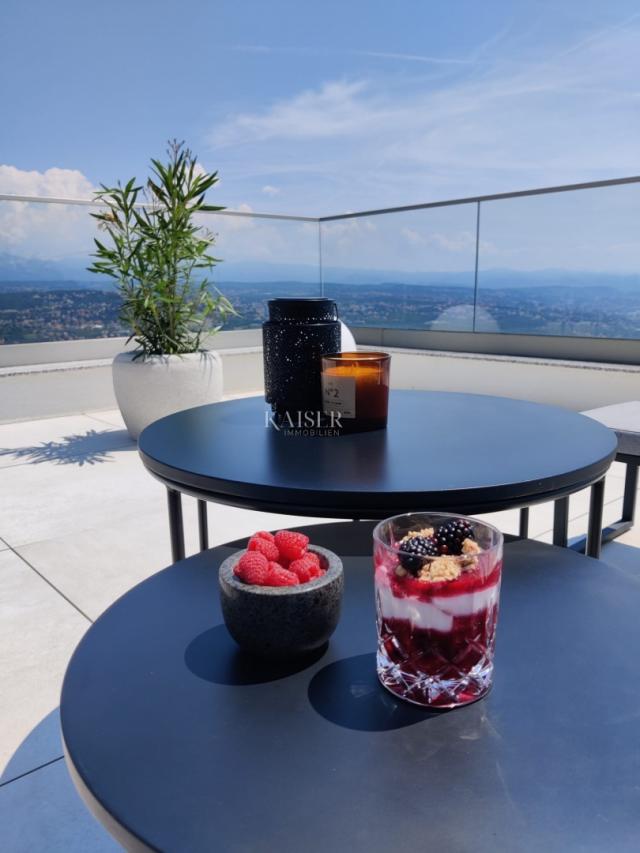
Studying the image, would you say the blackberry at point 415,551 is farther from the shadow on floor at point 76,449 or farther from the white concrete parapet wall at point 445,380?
the white concrete parapet wall at point 445,380

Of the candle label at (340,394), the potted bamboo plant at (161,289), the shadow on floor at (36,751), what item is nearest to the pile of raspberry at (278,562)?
the candle label at (340,394)

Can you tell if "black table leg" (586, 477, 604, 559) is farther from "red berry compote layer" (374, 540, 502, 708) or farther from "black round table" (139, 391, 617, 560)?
"red berry compote layer" (374, 540, 502, 708)

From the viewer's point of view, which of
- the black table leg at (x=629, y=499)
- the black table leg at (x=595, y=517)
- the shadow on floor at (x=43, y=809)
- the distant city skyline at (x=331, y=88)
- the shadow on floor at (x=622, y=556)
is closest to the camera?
the shadow on floor at (x=43, y=809)

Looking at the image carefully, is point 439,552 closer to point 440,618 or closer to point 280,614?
point 440,618

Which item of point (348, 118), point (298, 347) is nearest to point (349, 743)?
point (298, 347)

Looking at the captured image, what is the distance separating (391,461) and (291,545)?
1.19 feet

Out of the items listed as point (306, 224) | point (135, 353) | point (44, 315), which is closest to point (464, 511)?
point (135, 353)

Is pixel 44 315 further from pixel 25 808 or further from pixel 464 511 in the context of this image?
pixel 464 511

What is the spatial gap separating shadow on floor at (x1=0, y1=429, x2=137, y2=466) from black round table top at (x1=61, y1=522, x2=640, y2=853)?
3.04 metres

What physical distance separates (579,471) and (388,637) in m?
0.51

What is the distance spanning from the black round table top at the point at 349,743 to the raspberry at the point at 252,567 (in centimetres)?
10

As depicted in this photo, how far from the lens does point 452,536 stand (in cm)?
67

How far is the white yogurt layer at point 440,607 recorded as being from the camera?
2.06 ft

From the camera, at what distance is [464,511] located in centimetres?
93
